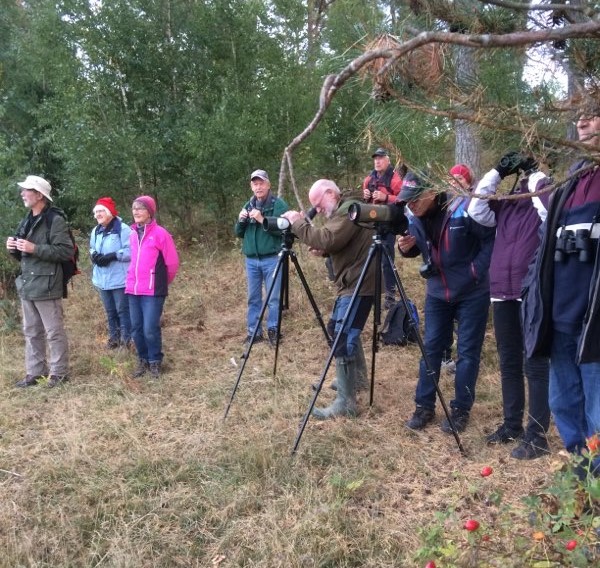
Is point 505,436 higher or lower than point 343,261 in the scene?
lower

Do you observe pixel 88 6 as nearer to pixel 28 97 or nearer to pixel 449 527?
pixel 28 97

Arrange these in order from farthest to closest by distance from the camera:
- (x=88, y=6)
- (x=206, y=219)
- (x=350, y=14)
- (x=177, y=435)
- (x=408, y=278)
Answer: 1. (x=206, y=219)
2. (x=88, y=6)
3. (x=408, y=278)
4. (x=177, y=435)
5. (x=350, y=14)

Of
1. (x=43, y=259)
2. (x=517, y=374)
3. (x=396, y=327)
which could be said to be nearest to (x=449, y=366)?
(x=396, y=327)

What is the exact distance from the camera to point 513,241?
122 inches

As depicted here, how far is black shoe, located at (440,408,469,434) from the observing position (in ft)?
11.8

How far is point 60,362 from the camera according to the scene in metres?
4.92

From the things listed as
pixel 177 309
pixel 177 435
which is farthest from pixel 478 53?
pixel 177 309

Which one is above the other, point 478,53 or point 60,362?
point 478,53

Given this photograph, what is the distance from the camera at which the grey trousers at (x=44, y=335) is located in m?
4.82

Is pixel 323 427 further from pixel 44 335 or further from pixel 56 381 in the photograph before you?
pixel 44 335

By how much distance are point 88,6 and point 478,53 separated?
9.79 metres

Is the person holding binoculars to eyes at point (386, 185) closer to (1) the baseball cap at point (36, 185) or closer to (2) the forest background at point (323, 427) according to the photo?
(2) the forest background at point (323, 427)

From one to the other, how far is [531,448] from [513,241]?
3.87 ft

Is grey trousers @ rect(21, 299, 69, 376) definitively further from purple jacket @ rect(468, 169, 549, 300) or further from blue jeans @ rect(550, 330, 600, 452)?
blue jeans @ rect(550, 330, 600, 452)
